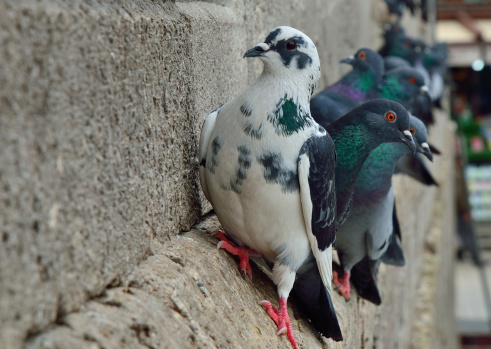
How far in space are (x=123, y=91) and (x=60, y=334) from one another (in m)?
0.53

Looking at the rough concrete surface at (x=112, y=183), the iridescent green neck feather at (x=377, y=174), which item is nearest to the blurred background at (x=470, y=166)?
the iridescent green neck feather at (x=377, y=174)

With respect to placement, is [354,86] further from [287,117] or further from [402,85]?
[287,117]

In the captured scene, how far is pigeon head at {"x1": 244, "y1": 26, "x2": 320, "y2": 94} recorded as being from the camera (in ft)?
6.09

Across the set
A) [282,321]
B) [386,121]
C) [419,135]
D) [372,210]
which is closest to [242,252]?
[282,321]

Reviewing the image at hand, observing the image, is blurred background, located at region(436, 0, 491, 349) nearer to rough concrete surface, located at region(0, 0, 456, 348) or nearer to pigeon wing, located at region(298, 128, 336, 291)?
pigeon wing, located at region(298, 128, 336, 291)

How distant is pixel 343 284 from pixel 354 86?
3.43ft

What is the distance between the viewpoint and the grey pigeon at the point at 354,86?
10.1ft

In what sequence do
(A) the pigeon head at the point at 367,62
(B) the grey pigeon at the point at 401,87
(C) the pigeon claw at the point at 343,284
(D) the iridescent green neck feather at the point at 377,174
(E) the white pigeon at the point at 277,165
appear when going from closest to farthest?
(E) the white pigeon at the point at 277,165 → (D) the iridescent green neck feather at the point at 377,174 → (C) the pigeon claw at the point at 343,284 → (A) the pigeon head at the point at 367,62 → (B) the grey pigeon at the point at 401,87

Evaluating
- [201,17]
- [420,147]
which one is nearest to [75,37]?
[201,17]

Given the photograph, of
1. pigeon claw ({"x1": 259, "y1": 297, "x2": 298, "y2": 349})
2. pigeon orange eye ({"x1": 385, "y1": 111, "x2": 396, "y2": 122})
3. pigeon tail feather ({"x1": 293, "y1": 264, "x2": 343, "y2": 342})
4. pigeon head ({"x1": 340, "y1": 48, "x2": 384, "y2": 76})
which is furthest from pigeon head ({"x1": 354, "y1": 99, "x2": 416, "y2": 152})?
pigeon head ({"x1": 340, "y1": 48, "x2": 384, "y2": 76})

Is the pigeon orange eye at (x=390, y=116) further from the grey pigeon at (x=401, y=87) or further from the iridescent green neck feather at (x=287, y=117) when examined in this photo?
the grey pigeon at (x=401, y=87)

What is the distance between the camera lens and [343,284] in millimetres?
2777

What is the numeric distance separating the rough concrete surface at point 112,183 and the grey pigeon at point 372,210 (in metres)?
0.64

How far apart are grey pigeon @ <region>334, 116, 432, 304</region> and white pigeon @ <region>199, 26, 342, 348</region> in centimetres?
70
